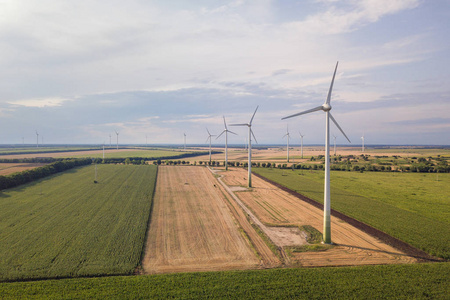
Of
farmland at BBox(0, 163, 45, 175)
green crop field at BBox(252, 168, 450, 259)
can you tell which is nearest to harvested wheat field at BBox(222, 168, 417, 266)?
green crop field at BBox(252, 168, 450, 259)

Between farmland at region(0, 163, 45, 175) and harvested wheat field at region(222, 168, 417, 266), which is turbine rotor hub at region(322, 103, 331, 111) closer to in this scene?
harvested wheat field at region(222, 168, 417, 266)

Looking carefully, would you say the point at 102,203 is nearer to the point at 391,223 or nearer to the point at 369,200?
the point at 391,223

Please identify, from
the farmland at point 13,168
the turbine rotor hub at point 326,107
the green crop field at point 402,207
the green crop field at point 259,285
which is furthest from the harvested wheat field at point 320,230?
the farmland at point 13,168

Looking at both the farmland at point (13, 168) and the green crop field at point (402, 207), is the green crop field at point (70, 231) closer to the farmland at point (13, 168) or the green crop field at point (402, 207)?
the green crop field at point (402, 207)

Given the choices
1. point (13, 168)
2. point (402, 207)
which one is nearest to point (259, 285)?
point (402, 207)

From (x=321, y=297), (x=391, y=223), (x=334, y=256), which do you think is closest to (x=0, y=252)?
(x=321, y=297)
